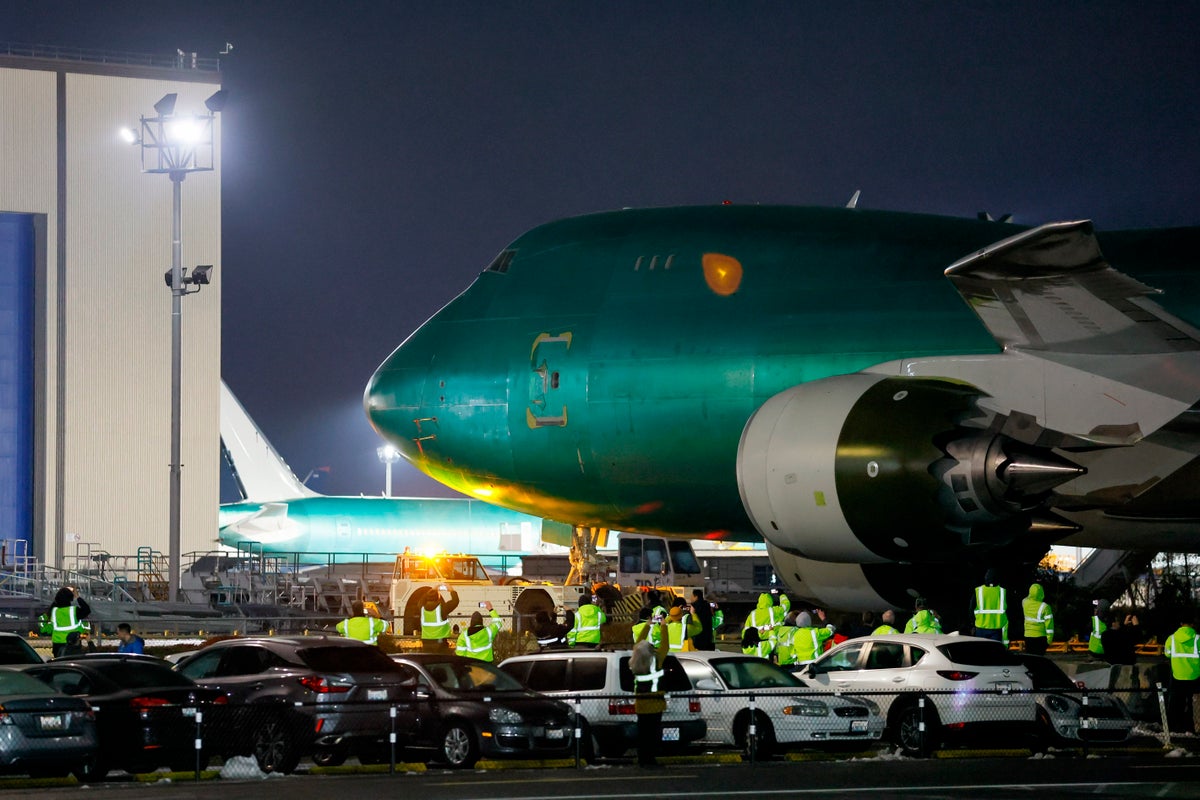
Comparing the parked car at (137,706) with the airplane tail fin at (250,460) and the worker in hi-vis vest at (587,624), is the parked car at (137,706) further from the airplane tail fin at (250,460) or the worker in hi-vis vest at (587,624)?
the airplane tail fin at (250,460)

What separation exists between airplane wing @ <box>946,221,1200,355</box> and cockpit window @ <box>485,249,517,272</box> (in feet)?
29.7

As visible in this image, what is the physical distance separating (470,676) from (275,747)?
2.66 meters

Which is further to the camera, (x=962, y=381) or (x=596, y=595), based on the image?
(x=596, y=595)

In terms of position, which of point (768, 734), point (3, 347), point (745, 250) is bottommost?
point (768, 734)

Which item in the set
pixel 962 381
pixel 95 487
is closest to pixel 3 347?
pixel 95 487

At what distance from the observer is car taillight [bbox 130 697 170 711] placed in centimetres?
1811

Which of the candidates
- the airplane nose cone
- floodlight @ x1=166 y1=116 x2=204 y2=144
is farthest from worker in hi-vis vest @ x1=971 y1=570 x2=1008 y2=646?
floodlight @ x1=166 y1=116 x2=204 y2=144

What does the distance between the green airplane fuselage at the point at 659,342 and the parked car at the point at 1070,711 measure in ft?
13.5

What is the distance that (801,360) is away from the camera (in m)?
19.5

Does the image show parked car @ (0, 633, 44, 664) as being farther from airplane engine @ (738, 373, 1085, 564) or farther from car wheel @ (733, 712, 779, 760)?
airplane engine @ (738, 373, 1085, 564)

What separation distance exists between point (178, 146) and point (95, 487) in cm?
2390

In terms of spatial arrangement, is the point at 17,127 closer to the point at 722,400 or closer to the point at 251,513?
the point at 251,513

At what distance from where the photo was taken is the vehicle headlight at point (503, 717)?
1852 cm

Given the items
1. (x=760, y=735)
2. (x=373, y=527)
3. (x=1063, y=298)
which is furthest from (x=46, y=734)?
(x=373, y=527)
